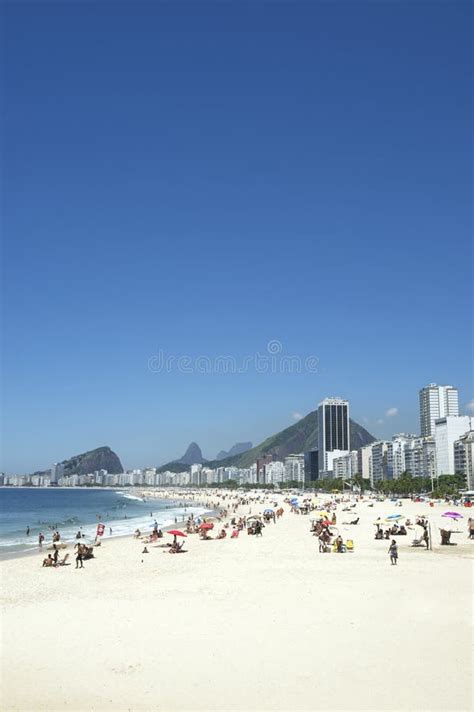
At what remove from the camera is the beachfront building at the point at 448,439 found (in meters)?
134

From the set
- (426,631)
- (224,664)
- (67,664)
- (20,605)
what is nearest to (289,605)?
(426,631)

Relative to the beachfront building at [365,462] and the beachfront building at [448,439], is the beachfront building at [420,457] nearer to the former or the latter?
the beachfront building at [448,439]

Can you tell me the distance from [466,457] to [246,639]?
117476 mm

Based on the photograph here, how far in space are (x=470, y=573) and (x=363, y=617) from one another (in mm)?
7044

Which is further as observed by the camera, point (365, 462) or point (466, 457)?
Answer: point (365, 462)

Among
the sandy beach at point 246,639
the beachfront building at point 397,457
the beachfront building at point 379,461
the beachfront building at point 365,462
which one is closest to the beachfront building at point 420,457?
the beachfront building at point 397,457

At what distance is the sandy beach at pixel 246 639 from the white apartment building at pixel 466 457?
99.8 m

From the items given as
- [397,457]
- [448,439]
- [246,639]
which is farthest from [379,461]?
[246,639]

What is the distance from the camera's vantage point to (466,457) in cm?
11769

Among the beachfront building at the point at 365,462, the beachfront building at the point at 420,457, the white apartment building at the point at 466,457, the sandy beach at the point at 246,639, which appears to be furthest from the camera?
the beachfront building at the point at 365,462

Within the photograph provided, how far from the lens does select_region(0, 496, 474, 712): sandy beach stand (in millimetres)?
8414

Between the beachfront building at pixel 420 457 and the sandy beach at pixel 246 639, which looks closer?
the sandy beach at pixel 246 639

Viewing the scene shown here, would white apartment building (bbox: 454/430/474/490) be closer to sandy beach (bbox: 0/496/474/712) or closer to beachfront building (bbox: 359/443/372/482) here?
beachfront building (bbox: 359/443/372/482)

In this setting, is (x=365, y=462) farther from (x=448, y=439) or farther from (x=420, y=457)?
(x=448, y=439)
